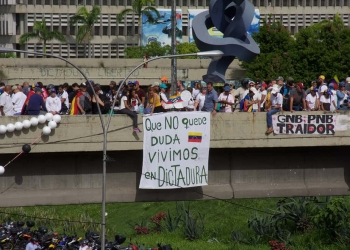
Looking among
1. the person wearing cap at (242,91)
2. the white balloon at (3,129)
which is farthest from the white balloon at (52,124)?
the person wearing cap at (242,91)

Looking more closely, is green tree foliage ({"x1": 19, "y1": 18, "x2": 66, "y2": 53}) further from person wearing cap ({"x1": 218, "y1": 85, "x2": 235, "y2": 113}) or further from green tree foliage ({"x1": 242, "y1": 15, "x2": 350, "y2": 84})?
person wearing cap ({"x1": 218, "y1": 85, "x2": 235, "y2": 113})

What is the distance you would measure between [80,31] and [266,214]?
159ft

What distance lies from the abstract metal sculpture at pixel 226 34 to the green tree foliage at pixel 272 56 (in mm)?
28197

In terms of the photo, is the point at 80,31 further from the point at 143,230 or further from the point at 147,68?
the point at 143,230

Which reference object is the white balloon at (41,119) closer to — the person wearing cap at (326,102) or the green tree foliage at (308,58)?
the person wearing cap at (326,102)

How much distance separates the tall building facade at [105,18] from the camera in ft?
293

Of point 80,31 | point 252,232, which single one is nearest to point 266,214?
point 252,232

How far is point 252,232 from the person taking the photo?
122 ft

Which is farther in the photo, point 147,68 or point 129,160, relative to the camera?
point 147,68

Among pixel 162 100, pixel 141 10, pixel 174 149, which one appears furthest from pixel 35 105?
pixel 141 10

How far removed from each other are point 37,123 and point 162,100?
11.3ft

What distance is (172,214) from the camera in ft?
137

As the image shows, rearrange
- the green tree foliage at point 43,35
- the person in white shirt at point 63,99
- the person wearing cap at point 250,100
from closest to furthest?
the person wearing cap at point 250,100
the person in white shirt at point 63,99
the green tree foliage at point 43,35

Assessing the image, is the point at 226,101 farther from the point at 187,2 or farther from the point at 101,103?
the point at 187,2
